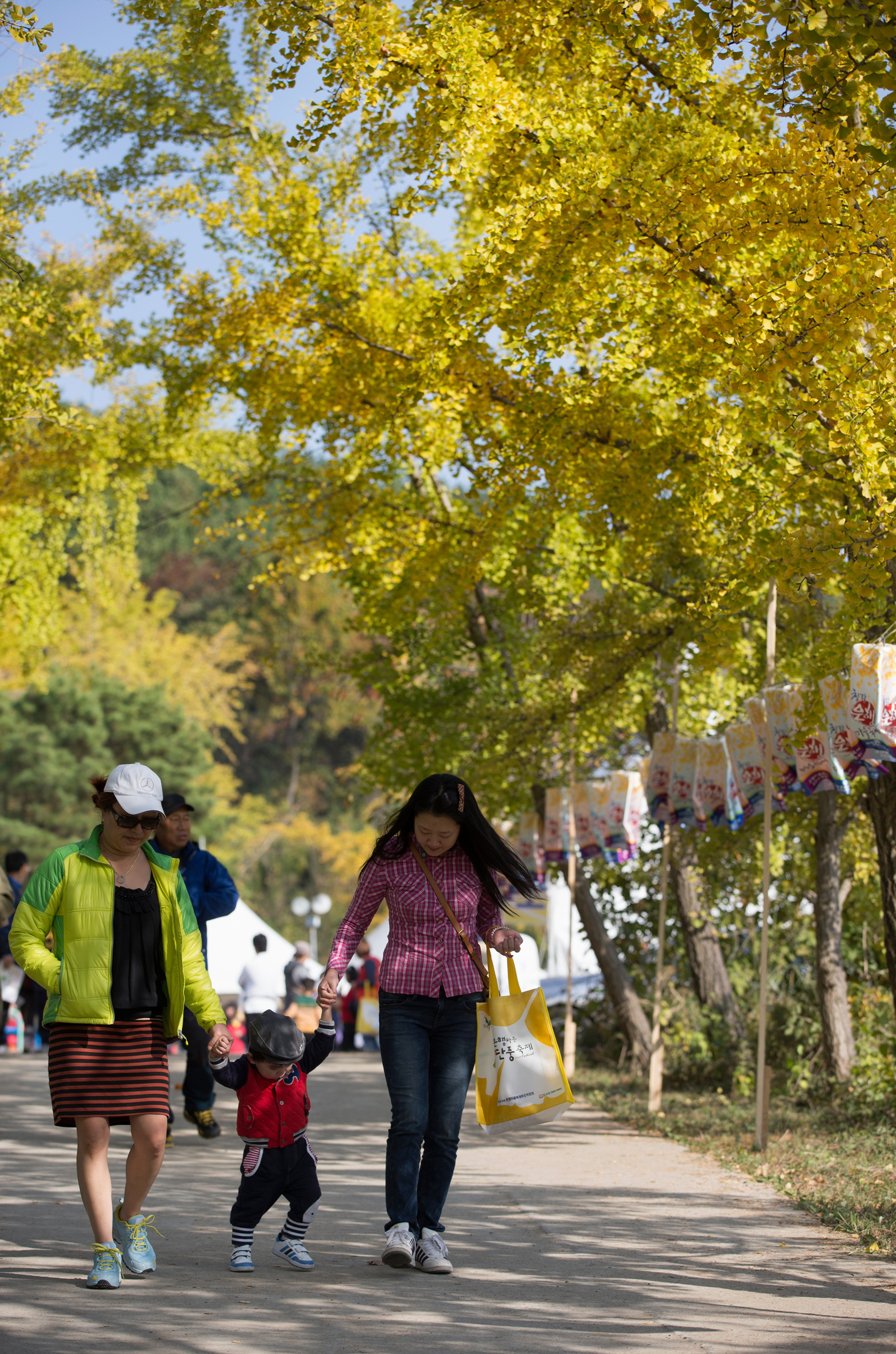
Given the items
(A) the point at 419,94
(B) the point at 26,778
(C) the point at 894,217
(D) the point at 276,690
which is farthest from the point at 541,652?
A: (D) the point at 276,690

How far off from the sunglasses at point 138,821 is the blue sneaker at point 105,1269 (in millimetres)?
1354

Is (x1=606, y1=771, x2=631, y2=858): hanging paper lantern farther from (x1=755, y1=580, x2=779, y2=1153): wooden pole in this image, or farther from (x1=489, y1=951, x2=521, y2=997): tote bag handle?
(x1=489, y1=951, x2=521, y2=997): tote bag handle

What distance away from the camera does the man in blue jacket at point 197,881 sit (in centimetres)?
766

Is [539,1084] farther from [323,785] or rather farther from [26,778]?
[323,785]

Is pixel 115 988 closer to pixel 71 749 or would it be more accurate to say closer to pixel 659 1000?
pixel 659 1000

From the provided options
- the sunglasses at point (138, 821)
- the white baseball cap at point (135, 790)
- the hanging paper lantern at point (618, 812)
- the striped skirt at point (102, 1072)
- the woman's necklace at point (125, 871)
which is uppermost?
the hanging paper lantern at point (618, 812)

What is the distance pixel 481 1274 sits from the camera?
199 inches

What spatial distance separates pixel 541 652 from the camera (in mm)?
11625

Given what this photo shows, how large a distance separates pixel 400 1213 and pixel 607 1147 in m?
4.34

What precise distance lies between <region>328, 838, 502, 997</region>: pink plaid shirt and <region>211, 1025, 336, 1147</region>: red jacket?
0.29 metres

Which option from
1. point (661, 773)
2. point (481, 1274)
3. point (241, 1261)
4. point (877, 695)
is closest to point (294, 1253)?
point (241, 1261)

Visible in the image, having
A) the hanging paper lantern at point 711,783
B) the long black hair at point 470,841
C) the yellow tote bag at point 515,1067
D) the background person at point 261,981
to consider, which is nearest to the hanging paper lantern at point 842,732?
the hanging paper lantern at point 711,783

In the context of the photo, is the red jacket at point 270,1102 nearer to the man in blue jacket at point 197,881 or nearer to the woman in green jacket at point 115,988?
the woman in green jacket at point 115,988

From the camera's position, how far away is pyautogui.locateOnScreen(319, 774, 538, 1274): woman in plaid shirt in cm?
501
